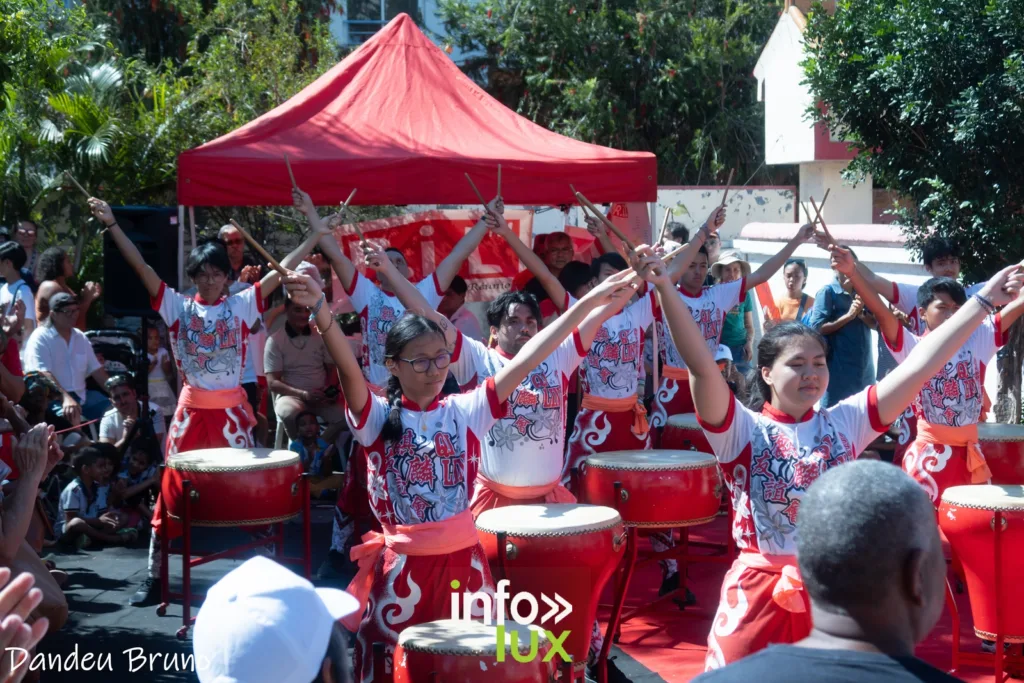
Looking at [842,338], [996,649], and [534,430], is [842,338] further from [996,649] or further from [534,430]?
[534,430]

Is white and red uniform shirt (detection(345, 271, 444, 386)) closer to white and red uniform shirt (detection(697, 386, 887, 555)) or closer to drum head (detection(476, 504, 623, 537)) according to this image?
drum head (detection(476, 504, 623, 537))

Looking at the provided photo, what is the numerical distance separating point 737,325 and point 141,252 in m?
4.34

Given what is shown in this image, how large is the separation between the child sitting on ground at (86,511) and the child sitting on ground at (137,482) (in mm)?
127

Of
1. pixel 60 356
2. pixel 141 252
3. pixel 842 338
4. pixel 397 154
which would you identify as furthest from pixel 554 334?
pixel 60 356

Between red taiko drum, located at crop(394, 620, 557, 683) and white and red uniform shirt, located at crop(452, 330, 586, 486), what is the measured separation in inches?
58.1

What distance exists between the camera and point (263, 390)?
27.9 ft

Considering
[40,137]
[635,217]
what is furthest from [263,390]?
[40,137]

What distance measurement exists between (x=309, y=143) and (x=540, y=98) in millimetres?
13561

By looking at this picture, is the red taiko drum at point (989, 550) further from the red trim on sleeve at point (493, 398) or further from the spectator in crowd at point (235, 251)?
the spectator in crowd at point (235, 251)

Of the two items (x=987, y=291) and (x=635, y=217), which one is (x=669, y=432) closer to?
(x=635, y=217)

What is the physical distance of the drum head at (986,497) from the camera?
4.36 m

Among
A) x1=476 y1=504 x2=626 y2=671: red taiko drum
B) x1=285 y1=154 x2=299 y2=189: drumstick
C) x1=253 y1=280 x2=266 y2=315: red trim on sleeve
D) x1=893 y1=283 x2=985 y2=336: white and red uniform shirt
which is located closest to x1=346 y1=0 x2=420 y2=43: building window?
x1=285 y1=154 x2=299 y2=189: drumstick

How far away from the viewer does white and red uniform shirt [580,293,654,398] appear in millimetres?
5730

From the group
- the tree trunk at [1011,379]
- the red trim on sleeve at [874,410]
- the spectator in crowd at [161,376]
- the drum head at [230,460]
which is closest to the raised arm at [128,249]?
the drum head at [230,460]
